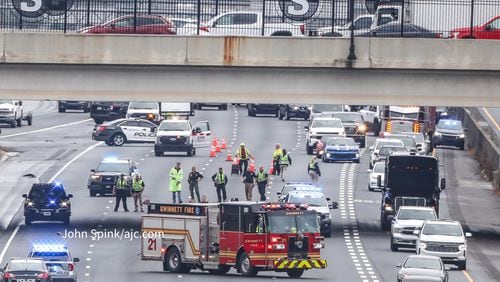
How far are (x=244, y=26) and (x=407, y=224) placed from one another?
16983mm

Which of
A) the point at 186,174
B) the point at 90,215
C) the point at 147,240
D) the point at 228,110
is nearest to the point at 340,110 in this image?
the point at 228,110

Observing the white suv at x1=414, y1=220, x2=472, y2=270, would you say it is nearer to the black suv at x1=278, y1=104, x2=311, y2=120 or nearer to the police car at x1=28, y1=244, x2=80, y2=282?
the police car at x1=28, y1=244, x2=80, y2=282

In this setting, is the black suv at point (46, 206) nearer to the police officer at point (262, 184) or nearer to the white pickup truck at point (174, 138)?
the police officer at point (262, 184)

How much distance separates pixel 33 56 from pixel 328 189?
65.1ft

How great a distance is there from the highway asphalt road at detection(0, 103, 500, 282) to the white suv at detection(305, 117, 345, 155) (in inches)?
34.0

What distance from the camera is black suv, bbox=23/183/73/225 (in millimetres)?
60750

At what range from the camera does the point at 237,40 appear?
56.0m

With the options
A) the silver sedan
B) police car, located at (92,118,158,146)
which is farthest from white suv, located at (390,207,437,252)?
police car, located at (92,118,158,146)

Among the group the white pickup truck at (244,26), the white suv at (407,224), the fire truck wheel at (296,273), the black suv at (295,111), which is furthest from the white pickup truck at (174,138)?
the fire truck wheel at (296,273)

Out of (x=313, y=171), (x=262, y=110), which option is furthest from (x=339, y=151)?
(x=262, y=110)

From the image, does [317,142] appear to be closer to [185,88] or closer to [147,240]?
[185,88]

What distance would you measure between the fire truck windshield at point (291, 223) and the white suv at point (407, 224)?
707 cm

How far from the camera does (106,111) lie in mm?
100438

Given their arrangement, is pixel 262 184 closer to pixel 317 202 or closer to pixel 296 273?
pixel 317 202
